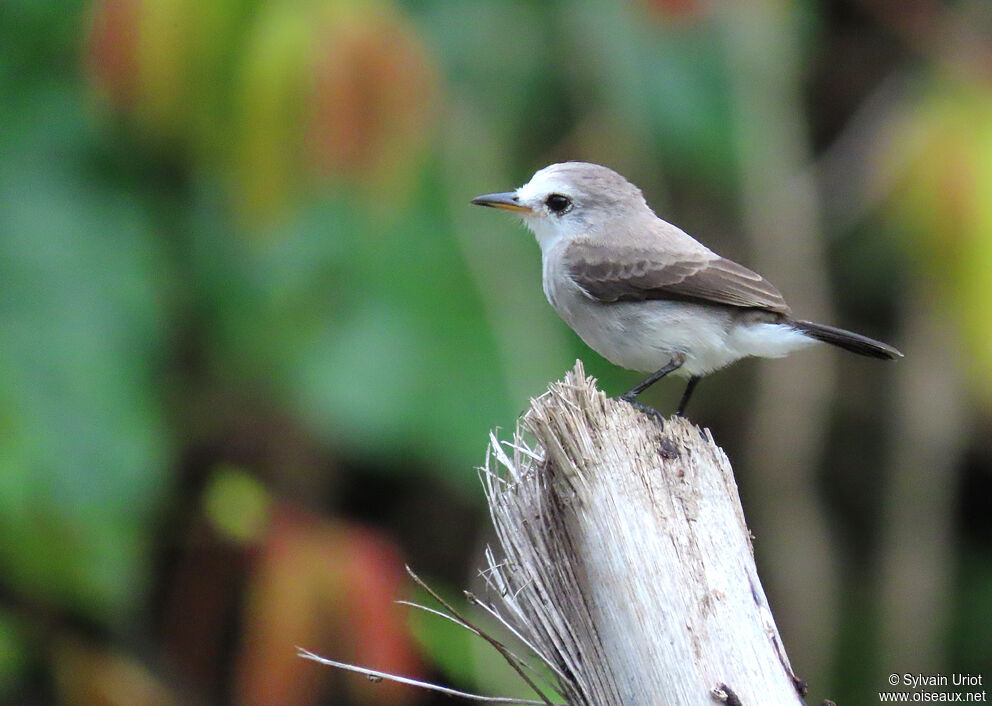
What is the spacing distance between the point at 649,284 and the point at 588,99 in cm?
220

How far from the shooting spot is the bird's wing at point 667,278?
4352 millimetres

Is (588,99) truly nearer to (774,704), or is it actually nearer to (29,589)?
(29,589)

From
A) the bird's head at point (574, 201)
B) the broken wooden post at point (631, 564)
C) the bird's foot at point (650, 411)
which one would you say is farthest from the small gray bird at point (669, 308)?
the broken wooden post at point (631, 564)

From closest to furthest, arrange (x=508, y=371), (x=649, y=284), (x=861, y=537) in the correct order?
(x=649, y=284)
(x=508, y=371)
(x=861, y=537)

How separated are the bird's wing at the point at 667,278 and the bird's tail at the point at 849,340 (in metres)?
0.11

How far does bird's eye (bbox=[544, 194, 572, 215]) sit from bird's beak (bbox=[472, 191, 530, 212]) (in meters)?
0.13

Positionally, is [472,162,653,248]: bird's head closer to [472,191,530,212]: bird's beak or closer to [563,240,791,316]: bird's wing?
[472,191,530,212]: bird's beak

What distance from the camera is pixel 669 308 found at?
174 inches

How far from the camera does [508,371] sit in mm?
5254

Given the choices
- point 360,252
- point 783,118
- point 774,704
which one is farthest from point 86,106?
point 774,704

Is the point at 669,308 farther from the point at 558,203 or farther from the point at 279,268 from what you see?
the point at 279,268

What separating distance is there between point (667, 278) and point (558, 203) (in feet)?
2.55

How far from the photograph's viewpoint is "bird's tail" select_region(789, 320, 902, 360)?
4.05m

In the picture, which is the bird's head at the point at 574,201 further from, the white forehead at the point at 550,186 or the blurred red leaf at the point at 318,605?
the blurred red leaf at the point at 318,605
